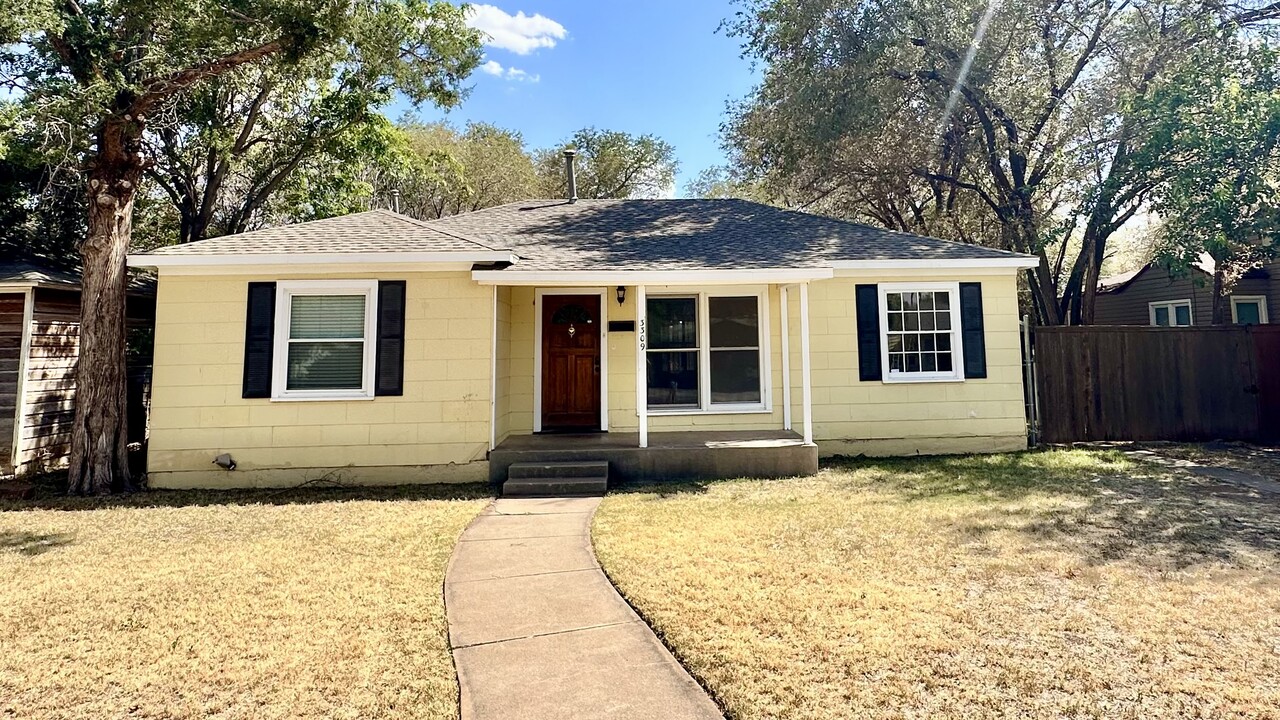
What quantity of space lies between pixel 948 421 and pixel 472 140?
66.7 feet

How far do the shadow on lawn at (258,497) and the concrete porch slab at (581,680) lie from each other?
3.70 meters

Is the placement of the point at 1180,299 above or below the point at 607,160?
below

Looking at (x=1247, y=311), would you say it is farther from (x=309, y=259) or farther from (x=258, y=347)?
(x=258, y=347)

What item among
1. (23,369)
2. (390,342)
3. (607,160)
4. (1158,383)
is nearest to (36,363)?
(23,369)

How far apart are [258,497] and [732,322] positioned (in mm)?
6354

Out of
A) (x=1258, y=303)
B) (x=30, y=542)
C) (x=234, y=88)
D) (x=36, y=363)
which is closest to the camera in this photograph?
(x=30, y=542)

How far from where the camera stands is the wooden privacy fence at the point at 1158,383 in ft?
29.2

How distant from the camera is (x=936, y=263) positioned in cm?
816

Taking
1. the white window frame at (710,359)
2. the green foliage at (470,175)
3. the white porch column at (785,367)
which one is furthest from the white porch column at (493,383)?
the green foliage at (470,175)

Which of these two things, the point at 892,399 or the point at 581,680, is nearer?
the point at 581,680

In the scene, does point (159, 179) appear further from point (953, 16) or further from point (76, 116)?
point (953, 16)

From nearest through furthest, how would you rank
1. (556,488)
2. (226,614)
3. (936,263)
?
(226,614) → (556,488) → (936,263)

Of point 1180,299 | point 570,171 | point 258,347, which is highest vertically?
point 570,171

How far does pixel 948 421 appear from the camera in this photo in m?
8.30
